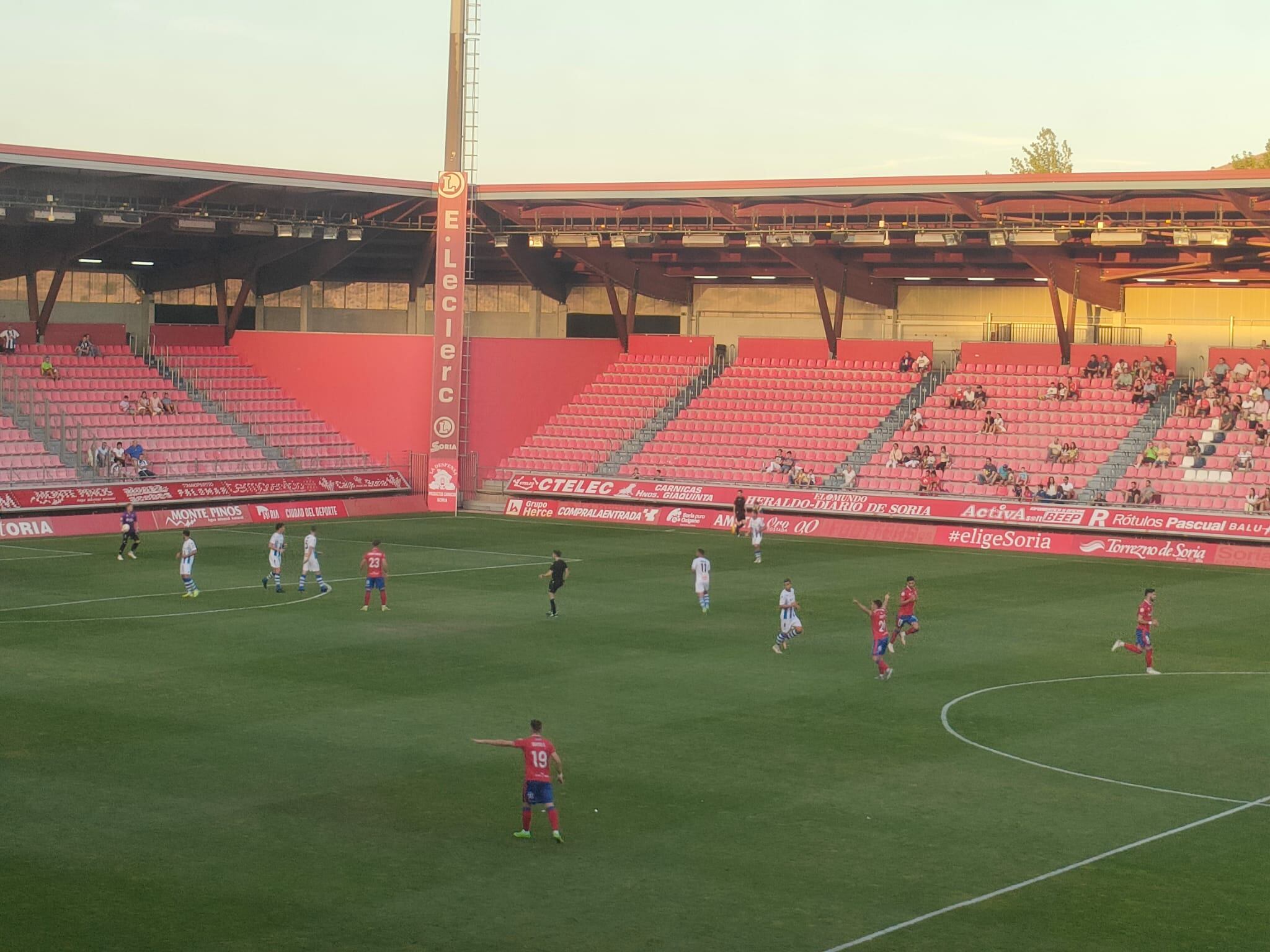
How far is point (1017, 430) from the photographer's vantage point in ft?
173

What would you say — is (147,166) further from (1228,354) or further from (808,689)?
(1228,354)

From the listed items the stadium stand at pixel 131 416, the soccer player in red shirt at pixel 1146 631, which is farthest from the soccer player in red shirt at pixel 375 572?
the stadium stand at pixel 131 416

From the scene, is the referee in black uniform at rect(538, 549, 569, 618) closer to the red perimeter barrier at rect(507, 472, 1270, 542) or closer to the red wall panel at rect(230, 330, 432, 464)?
the red perimeter barrier at rect(507, 472, 1270, 542)

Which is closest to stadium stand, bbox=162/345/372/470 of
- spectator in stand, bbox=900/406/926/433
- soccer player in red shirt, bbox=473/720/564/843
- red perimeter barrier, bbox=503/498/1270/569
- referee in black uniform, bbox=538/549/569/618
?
red perimeter barrier, bbox=503/498/1270/569

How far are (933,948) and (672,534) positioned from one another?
35.6 metres

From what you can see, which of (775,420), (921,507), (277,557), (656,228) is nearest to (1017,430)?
(921,507)

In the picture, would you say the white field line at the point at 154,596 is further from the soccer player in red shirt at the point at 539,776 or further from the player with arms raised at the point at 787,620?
the soccer player in red shirt at the point at 539,776

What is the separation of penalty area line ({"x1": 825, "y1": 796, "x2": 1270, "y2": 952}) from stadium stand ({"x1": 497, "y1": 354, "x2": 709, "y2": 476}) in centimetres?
3949

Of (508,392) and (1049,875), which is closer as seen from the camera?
(1049,875)

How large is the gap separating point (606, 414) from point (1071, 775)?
40.7m

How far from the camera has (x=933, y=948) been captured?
44.7 feet

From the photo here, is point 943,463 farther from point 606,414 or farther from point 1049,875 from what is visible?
point 1049,875

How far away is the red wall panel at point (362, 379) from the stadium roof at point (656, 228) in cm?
279

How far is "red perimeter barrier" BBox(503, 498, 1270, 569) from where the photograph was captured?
44.2 metres
